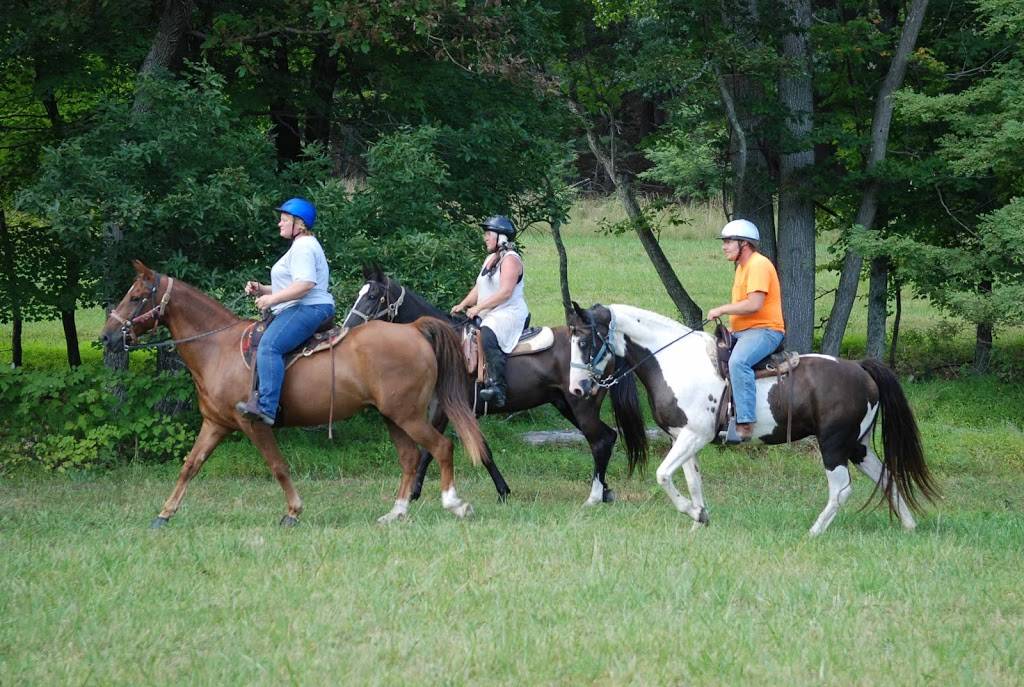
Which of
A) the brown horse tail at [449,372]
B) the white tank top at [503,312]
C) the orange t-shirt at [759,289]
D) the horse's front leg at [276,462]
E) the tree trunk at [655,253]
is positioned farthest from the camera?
the tree trunk at [655,253]

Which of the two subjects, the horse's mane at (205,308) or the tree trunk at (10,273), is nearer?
the horse's mane at (205,308)

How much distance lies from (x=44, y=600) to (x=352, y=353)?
12.7ft

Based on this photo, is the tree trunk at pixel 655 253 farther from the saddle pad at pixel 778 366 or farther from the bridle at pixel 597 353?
the saddle pad at pixel 778 366

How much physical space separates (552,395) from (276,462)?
3.24 m

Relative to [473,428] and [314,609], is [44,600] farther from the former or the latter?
[473,428]

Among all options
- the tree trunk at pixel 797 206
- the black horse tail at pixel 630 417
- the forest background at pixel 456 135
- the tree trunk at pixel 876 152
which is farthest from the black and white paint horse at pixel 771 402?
the tree trunk at pixel 797 206

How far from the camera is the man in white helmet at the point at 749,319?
421 inches

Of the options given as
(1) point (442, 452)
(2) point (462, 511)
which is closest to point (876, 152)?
(1) point (442, 452)

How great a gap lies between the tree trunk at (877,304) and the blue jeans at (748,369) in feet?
40.6

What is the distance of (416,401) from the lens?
11.4 meters

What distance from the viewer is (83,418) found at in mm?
15633

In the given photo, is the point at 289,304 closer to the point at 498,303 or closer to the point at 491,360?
the point at 498,303

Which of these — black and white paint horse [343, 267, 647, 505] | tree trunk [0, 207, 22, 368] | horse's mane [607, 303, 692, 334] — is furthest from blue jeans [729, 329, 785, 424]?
tree trunk [0, 207, 22, 368]

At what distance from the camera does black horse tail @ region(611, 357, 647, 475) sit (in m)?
12.8
